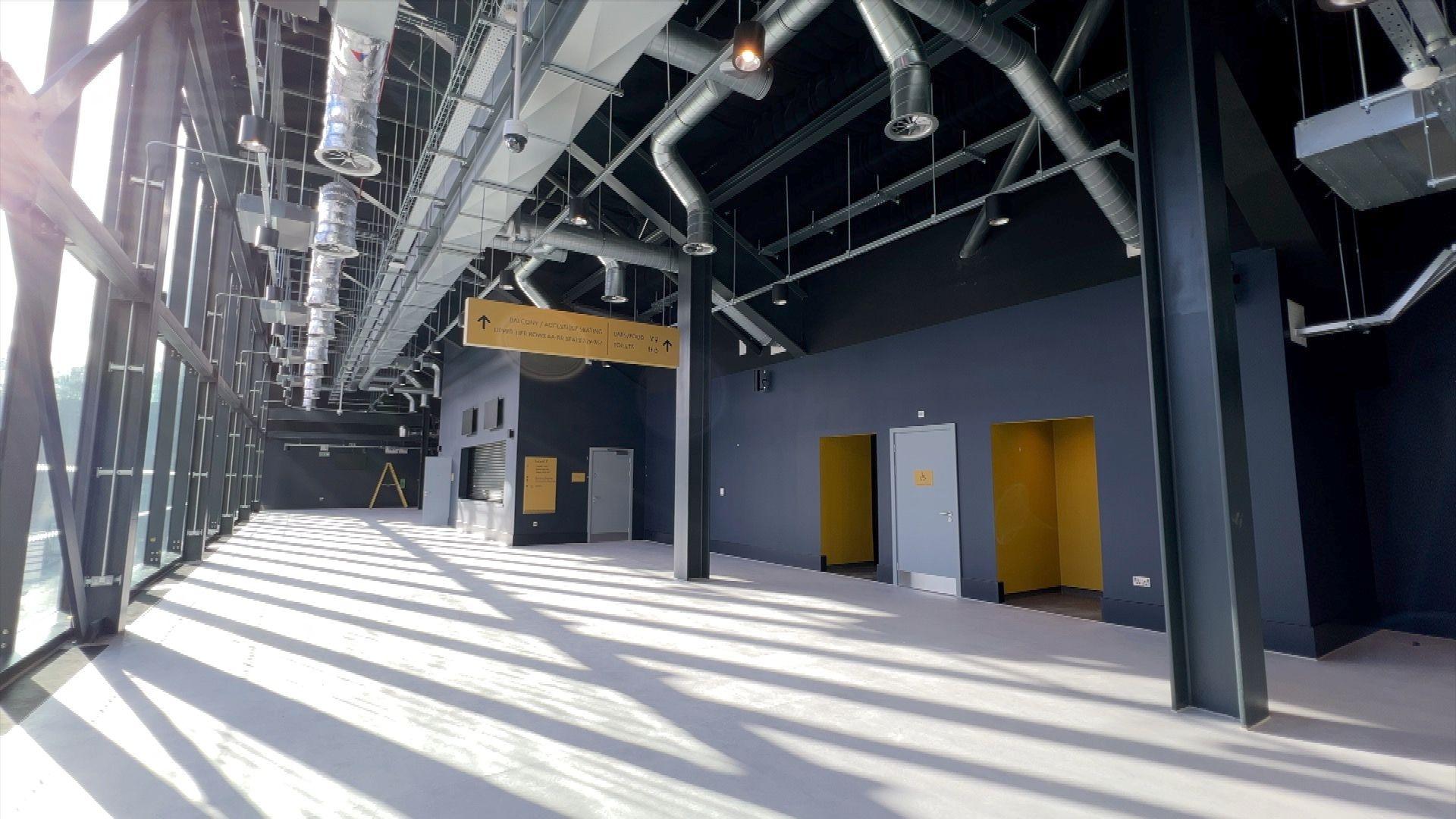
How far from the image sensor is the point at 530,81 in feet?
15.2

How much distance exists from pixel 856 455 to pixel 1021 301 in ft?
13.3

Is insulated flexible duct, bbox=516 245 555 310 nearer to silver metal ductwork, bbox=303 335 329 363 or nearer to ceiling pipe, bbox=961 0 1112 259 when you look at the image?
silver metal ductwork, bbox=303 335 329 363

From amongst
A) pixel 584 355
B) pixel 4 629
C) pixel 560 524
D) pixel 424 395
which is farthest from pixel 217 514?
pixel 424 395

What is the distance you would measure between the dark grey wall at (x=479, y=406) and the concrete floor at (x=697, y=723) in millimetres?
6830

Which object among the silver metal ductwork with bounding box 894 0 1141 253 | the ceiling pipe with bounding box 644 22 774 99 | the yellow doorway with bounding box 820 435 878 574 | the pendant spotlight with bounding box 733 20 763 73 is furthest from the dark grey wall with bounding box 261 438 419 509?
the silver metal ductwork with bounding box 894 0 1141 253

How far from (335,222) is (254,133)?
220cm

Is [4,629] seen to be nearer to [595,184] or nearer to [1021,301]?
[595,184]

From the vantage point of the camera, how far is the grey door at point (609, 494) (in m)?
13.8

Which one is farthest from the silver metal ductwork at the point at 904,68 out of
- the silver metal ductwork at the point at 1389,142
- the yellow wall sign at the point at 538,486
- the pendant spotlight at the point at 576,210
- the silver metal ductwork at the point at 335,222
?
the yellow wall sign at the point at 538,486

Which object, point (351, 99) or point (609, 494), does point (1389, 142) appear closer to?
point (351, 99)

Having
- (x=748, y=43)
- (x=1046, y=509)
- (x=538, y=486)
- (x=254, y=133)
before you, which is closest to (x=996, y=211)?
(x=748, y=43)

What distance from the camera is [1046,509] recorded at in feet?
27.5

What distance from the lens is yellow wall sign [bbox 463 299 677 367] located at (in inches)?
300

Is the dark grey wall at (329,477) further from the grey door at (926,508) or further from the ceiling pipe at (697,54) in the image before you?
the ceiling pipe at (697,54)
